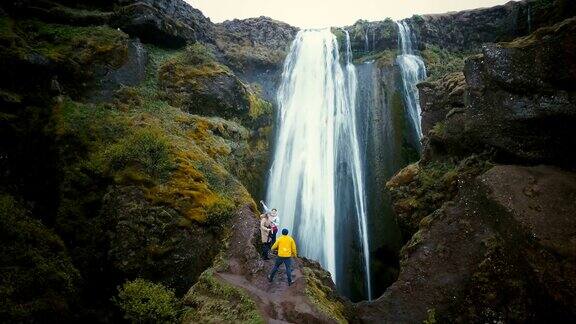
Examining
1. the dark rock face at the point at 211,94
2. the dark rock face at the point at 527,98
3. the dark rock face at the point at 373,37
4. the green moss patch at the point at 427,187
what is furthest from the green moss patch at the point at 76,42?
the dark rock face at the point at 373,37

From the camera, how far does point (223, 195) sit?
10.3 metres

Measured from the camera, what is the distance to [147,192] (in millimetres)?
9297

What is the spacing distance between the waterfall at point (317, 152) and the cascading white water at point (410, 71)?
9.57 feet

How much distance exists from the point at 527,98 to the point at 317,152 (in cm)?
1119

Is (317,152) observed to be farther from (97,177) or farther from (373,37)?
(97,177)

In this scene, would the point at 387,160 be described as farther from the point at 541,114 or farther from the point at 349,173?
the point at 541,114

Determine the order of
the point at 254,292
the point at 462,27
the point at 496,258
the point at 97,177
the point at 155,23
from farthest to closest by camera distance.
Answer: the point at 462,27 → the point at 155,23 → the point at 97,177 → the point at 496,258 → the point at 254,292

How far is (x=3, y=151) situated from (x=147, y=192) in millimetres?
4385

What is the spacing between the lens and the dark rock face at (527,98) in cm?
770

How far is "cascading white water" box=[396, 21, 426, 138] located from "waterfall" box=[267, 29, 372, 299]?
2.92 metres

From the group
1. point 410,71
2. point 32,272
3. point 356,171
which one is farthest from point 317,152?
point 32,272

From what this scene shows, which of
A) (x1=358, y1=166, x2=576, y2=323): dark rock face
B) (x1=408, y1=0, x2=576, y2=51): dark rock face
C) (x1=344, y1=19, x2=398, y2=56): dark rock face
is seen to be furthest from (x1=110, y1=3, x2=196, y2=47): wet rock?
(x1=408, y1=0, x2=576, y2=51): dark rock face

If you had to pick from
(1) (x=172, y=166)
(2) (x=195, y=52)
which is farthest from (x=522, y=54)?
(2) (x=195, y=52)

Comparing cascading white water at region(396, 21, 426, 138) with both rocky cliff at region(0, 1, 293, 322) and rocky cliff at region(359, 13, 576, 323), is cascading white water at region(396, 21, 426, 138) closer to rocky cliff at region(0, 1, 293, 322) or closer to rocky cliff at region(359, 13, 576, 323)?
rocky cliff at region(359, 13, 576, 323)
